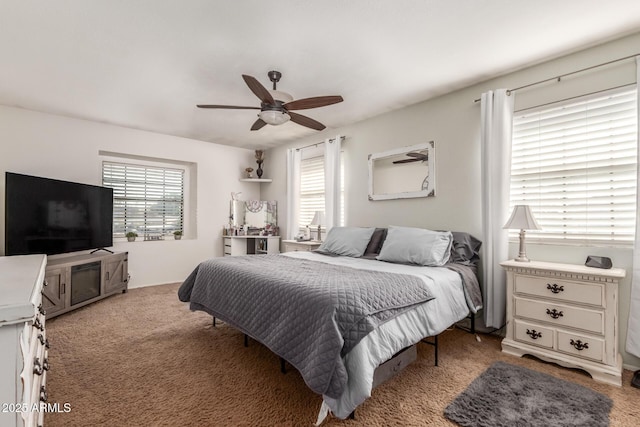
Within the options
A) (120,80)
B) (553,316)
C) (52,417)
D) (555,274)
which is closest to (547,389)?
(553,316)

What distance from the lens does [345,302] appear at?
5.36 feet

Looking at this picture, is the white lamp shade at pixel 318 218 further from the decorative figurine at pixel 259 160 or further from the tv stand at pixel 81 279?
the tv stand at pixel 81 279

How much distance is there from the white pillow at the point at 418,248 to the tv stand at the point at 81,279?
3.28 meters

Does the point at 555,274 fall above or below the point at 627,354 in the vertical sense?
above

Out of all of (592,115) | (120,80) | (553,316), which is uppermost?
(120,80)

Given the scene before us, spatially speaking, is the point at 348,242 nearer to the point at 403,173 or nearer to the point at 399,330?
the point at 403,173

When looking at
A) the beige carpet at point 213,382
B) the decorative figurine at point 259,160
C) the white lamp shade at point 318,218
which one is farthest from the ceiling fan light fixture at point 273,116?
the decorative figurine at point 259,160

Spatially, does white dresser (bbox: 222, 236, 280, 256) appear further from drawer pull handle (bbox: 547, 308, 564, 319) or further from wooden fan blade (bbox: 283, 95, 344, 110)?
drawer pull handle (bbox: 547, 308, 564, 319)

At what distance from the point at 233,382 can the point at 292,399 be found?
1.49 feet

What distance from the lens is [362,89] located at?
3.22 metres

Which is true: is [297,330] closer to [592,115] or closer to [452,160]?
[452,160]

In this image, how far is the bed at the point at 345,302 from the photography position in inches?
60.0

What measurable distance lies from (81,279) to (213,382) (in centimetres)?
260

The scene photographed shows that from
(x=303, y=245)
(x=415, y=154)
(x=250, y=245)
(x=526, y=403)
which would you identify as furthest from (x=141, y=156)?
(x=526, y=403)
